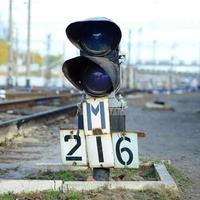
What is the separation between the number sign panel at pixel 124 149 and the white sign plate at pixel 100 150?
0.26ft

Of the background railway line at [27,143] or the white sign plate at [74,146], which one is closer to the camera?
the white sign plate at [74,146]

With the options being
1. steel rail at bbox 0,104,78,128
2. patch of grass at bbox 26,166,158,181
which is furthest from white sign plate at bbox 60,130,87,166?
steel rail at bbox 0,104,78,128

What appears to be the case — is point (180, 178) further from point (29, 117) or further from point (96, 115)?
point (29, 117)

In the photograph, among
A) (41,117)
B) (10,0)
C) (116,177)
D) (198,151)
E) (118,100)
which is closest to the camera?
(118,100)

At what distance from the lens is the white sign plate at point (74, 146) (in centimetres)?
613

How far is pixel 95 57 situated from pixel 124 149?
3.59ft

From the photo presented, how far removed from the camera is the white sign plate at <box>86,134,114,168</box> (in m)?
6.07

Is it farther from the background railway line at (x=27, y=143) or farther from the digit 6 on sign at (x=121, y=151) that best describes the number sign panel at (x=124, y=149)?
the background railway line at (x=27, y=143)

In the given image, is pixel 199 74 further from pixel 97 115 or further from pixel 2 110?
pixel 97 115

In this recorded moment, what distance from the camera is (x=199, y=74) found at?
147750 millimetres

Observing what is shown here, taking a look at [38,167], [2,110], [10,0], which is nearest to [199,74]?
[10,0]

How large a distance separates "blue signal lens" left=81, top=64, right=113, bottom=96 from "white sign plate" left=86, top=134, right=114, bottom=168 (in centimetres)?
50

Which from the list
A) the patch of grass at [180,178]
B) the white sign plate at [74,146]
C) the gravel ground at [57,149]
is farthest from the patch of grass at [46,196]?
the patch of grass at [180,178]

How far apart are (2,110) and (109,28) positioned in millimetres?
15458
